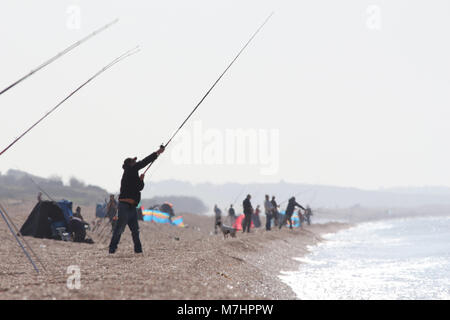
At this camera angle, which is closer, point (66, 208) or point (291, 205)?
point (66, 208)

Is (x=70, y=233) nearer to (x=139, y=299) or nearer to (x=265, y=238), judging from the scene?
(x=265, y=238)

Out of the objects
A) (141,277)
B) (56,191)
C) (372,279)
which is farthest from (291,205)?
(56,191)

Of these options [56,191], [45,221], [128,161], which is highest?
[128,161]

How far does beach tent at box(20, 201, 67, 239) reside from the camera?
17.6m

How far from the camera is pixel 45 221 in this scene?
1772cm

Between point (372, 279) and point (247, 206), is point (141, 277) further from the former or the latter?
point (247, 206)

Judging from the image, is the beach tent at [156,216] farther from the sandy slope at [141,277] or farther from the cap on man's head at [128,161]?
the cap on man's head at [128,161]

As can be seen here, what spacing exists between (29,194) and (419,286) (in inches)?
2975

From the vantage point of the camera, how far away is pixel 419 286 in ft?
36.0

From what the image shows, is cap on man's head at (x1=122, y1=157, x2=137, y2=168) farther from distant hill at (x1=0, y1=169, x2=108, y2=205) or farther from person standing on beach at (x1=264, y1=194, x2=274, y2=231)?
distant hill at (x1=0, y1=169, x2=108, y2=205)

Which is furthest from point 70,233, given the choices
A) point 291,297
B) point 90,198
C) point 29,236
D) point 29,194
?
point 90,198

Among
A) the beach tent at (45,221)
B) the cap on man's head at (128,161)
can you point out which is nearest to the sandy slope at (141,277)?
the cap on man's head at (128,161)

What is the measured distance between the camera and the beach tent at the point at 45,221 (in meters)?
17.6

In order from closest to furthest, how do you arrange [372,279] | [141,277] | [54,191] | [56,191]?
[141,277] < [372,279] < [54,191] < [56,191]
